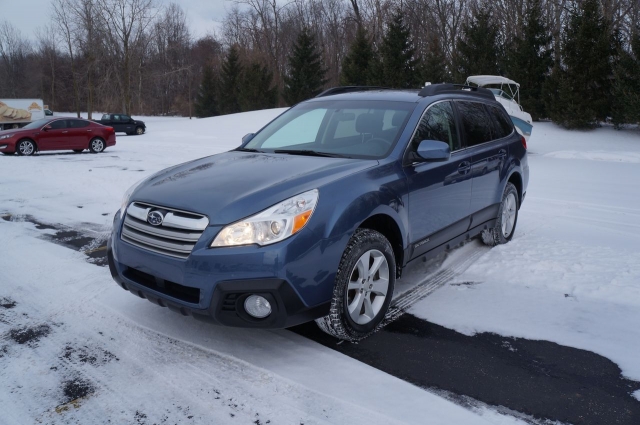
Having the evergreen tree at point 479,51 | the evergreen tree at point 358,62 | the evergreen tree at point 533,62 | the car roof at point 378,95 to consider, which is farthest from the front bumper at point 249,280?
the evergreen tree at point 358,62

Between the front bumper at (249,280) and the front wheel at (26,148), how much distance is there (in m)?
17.5

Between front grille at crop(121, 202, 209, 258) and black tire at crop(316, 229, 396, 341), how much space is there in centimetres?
94

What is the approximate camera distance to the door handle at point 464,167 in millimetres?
4652

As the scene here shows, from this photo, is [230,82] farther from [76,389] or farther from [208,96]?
[76,389]

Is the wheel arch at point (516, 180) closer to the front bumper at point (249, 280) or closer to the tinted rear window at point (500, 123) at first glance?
the tinted rear window at point (500, 123)

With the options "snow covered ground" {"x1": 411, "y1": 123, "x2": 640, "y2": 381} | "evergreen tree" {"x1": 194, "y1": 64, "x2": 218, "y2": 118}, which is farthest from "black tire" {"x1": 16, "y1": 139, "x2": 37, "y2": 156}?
"evergreen tree" {"x1": 194, "y1": 64, "x2": 218, "y2": 118}

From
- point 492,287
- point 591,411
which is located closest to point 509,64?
point 492,287

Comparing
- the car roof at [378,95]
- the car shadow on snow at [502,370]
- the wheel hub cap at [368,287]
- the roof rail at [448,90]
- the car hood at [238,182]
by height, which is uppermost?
the roof rail at [448,90]

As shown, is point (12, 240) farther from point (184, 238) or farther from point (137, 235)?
point (184, 238)

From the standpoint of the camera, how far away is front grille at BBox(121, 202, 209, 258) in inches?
120

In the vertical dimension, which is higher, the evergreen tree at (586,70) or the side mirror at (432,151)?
the evergreen tree at (586,70)

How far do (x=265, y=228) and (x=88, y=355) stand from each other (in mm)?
1476

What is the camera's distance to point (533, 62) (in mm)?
24422

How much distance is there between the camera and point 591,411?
2734 mm
